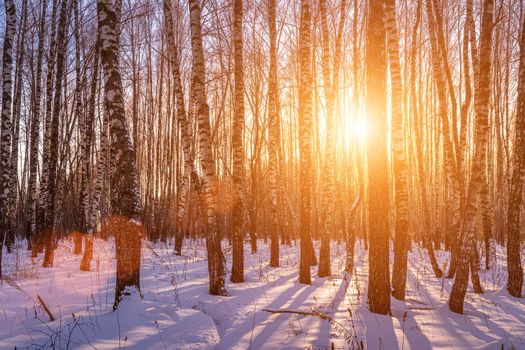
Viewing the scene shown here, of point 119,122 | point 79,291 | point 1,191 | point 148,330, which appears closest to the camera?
point 148,330

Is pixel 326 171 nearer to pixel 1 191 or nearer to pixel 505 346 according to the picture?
pixel 505 346

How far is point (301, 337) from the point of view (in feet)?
13.7

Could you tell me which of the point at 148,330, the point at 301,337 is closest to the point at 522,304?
the point at 301,337

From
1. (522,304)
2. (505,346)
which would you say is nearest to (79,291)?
(505,346)

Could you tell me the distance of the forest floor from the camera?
391 cm

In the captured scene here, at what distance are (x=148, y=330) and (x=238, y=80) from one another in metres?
5.94

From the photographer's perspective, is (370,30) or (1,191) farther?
(1,191)

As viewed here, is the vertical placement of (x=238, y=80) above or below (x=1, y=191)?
above

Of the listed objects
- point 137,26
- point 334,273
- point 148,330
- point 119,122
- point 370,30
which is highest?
point 137,26

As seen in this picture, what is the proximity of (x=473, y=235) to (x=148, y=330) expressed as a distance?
16.9 feet

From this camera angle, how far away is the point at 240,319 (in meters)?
4.95

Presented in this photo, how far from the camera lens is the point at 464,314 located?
18.3ft

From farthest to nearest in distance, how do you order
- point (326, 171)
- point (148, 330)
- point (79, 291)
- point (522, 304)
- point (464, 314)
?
point (326, 171)
point (522, 304)
point (79, 291)
point (464, 314)
point (148, 330)

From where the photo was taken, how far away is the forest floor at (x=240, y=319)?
3.91 m
